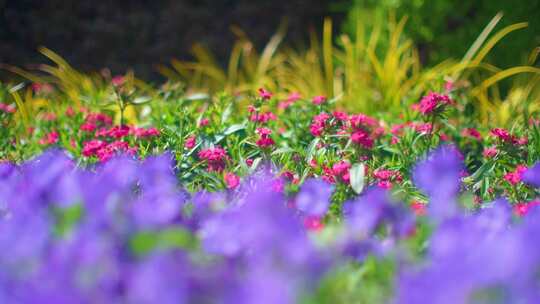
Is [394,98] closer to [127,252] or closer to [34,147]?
[34,147]

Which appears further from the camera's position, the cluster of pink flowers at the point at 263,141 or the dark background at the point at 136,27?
the dark background at the point at 136,27

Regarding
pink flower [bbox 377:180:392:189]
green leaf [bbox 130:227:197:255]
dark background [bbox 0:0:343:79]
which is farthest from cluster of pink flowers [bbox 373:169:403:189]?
dark background [bbox 0:0:343:79]

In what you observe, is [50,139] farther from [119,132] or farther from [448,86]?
[448,86]

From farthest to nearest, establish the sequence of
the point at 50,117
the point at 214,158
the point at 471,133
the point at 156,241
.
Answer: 1. the point at 50,117
2. the point at 471,133
3. the point at 214,158
4. the point at 156,241

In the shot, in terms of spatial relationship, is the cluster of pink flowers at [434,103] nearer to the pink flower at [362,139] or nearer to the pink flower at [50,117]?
the pink flower at [362,139]

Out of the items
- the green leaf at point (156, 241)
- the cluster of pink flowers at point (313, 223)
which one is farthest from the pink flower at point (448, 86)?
the green leaf at point (156, 241)

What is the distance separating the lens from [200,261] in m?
0.83

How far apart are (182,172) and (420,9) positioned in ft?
9.56

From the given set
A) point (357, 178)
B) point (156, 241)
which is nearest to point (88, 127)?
point (357, 178)

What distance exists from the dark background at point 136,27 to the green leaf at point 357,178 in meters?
3.98

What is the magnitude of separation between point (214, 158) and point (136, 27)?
12.1 feet

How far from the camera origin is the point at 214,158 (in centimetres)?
186

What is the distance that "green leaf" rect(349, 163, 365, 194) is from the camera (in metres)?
1.47

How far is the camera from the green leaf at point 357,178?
1473mm
